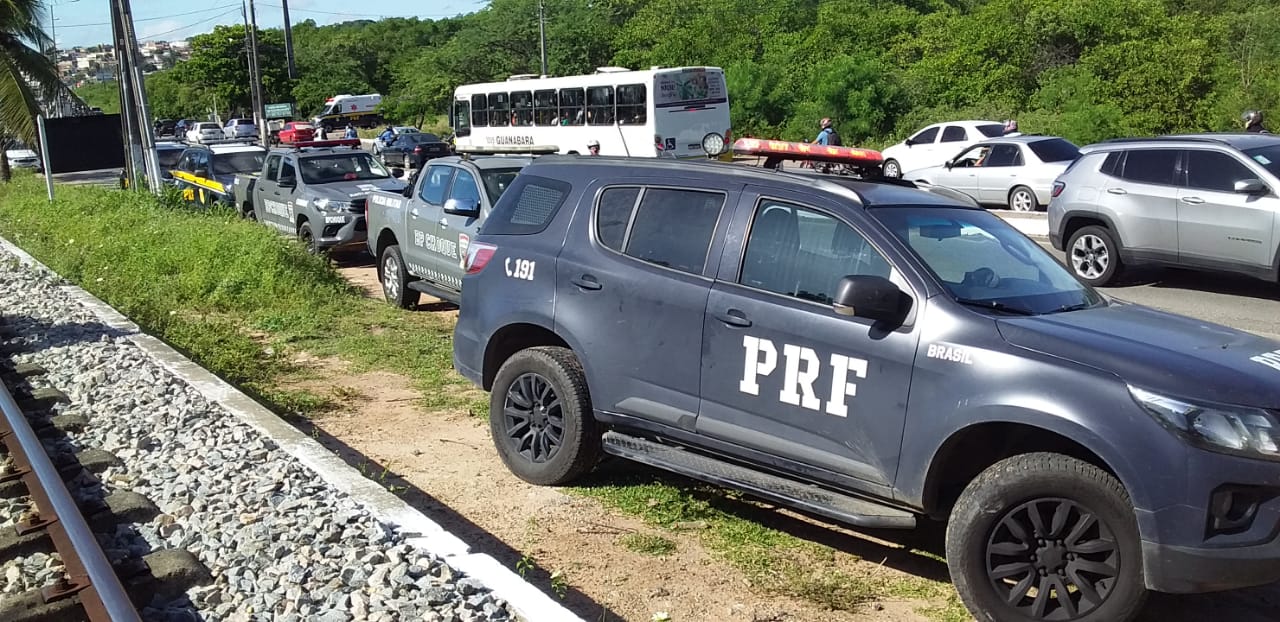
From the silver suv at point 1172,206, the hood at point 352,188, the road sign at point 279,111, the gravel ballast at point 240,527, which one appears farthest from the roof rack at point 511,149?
the road sign at point 279,111

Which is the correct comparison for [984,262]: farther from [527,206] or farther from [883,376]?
[527,206]

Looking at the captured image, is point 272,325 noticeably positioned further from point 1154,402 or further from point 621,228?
point 1154,402

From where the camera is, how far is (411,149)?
1670 inches

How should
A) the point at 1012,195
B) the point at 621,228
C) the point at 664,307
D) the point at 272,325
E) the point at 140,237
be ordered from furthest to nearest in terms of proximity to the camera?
1. the point at 1012,195
2. the point at 140,237
3. the point at 272,325
4. the point at 621,228
5. the point at 664,307

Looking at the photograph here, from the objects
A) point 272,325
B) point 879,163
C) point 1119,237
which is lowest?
point 272,325

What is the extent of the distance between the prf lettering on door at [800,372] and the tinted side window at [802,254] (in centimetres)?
26

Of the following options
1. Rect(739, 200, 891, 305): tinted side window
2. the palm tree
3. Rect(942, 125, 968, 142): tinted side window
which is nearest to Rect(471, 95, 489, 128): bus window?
the palm tree

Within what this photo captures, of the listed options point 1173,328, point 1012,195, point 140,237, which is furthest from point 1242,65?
point 1173,328

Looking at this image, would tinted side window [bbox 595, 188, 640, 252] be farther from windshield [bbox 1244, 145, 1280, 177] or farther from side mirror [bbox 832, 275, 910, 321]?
windshield [bbox 1244, 145, 1280, 177]

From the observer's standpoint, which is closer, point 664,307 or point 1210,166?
point 664,307

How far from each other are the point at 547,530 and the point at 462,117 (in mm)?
32766

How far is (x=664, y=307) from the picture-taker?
5.34m

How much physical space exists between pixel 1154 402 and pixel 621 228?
2771mm

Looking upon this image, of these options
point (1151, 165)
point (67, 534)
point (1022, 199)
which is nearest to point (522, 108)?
point (1022, 199)
